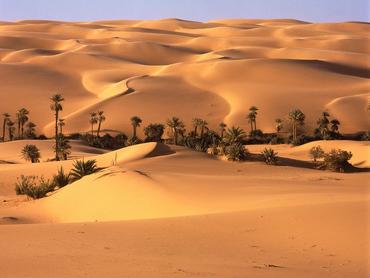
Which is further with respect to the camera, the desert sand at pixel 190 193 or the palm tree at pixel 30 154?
the palm tree at pixel 30 154

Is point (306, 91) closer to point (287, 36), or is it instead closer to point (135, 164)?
point (135, 164)

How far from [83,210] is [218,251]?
7.51 m

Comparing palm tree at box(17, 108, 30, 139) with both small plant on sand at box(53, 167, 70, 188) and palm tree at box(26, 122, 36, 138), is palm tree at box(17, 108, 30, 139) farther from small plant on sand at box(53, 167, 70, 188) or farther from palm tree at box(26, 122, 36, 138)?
small plant on sand at box(53, 167, 70, 188)

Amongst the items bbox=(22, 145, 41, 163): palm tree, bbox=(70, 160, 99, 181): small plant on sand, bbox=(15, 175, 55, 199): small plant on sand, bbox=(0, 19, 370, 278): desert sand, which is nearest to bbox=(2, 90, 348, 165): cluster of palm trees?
bbox=(0, 19, 370, 278): desert sand

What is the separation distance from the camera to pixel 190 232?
9984 mm

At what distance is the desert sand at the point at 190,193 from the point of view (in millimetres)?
7980

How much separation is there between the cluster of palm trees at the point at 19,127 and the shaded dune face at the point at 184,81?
2.07 metres

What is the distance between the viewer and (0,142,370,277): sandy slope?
7.43 metres

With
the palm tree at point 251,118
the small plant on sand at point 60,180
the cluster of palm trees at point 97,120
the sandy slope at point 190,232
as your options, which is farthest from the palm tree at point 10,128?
the sandy slope at point 190,232

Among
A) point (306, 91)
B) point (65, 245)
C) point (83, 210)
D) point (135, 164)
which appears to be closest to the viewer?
point (65, 245)

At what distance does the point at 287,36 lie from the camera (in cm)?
11981

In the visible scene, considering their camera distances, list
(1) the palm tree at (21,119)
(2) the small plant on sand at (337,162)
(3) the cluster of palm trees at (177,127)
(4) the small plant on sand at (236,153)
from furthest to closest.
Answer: (1) the palm tree at (21,119)
(3) the cluster of palm trees at (177,127)
(4) the small plant on sand at (236,153)
(2) the small plant on sand at (337,162)

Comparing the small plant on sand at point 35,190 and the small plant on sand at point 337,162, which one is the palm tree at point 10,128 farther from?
the small plant on sand at point 337,162

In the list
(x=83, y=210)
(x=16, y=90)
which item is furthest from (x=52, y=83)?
(x=83, y=210)
